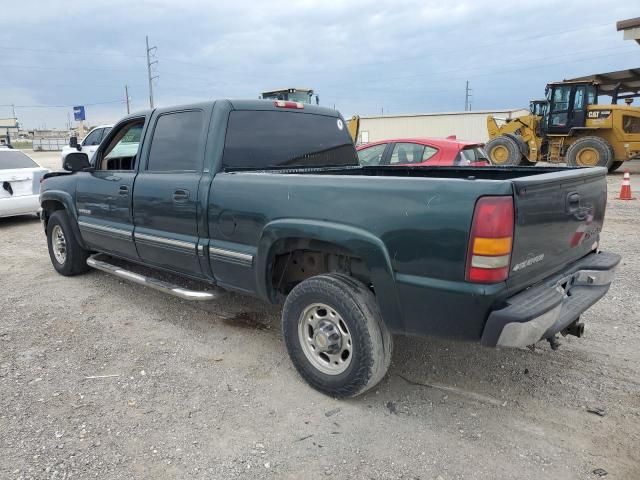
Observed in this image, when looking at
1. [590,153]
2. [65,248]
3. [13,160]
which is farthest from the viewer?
[590,153]

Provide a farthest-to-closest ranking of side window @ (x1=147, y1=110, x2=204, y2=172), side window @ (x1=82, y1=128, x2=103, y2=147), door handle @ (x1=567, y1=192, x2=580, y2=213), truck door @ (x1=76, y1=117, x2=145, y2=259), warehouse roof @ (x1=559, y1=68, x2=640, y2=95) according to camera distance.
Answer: warehouse roof @ (x1=559, y1=68, x2=640, y2=95)
side window @ (x1=82, y1=128, x2=103, y2=147)
truck door @ (x1=76, y1=117, x2=145, y2=259)
side window @ (x1=147, y1=110, x2=204, y2=172)
door handle @ (x1=567, y1=192, x2=580, y2=213)

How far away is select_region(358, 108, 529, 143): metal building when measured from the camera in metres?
37.2

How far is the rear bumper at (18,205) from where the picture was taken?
9242 millimetres

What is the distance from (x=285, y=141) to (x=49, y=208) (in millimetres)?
3444

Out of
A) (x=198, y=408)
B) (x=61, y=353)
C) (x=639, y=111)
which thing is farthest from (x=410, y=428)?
(x=639, y=111)

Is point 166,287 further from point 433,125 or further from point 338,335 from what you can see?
point 433,125

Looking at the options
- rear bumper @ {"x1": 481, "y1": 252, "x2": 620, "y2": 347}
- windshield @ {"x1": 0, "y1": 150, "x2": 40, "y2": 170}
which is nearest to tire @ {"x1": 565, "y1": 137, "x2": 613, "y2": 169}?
rear bumper @ {"x1": 481, "y1": 252, "x2": 620, "y2": 347}

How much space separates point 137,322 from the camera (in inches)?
182

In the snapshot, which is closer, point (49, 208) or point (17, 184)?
point (49, 208)

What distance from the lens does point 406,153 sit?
870cm

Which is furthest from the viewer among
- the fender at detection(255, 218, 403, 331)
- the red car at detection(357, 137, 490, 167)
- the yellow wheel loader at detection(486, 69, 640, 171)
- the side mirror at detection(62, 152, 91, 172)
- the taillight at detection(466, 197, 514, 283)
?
the yellow wheel loader at detection(486, 69, 640, 171)

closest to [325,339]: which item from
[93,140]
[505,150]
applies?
[93,140]

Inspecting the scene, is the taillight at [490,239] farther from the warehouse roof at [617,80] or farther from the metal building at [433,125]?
the metal building at [433,125]

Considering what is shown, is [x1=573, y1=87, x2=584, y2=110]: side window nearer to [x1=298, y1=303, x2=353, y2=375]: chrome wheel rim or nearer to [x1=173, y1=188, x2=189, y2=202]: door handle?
[x1=173, y1=188, x2=189, y2=202]: door handle
